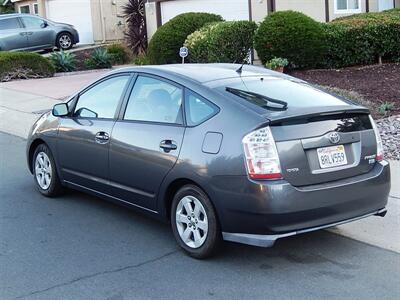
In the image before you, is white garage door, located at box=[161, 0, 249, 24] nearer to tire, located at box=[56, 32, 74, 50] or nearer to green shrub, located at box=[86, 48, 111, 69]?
green shrub, located at box=[86, 48, 111, 69]

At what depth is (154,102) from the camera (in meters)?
5.53

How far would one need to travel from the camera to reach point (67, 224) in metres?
5.88

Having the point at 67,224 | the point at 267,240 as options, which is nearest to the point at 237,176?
the point at 267,240

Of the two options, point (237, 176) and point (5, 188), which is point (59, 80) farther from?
point (237, 176)

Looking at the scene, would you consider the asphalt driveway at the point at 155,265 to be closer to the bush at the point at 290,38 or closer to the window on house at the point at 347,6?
the bush at the point at 290,38

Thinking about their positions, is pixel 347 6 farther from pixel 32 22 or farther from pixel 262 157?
pixel 262 157

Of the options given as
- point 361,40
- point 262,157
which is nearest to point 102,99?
point 262,157

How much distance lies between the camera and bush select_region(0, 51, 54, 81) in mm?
17297

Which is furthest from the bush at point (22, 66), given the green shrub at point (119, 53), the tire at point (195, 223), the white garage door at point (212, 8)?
the tire at point (195, 223)

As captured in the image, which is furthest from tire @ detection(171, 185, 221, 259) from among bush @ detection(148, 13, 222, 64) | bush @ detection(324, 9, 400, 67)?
bush @ detection(148, 13, 222, 64)

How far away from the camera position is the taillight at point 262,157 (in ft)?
14.8

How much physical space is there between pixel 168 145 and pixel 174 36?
11658 millimetres

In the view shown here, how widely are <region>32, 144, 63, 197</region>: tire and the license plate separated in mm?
3123

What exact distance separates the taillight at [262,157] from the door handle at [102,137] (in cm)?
174
